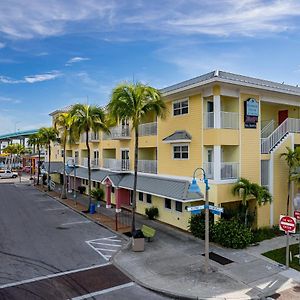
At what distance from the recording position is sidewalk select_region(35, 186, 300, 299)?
40.0 feet

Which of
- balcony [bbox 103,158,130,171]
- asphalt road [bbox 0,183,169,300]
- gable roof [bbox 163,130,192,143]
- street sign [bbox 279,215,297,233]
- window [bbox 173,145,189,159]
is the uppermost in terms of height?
gable roof [bbox 163,130,192,143]

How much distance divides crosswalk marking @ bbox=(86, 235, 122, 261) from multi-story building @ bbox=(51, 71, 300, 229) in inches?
160

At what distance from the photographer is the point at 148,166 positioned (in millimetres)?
25047

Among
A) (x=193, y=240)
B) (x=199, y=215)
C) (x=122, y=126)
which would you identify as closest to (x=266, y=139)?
(x=199, y=215)

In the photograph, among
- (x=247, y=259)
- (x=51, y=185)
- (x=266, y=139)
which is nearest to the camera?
(x=247, y=259)

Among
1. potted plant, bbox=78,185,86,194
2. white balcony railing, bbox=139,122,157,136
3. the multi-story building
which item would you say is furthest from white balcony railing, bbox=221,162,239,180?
potted plant, bbox=78,185,86,194

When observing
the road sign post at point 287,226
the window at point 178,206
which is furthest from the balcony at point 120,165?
the road sign post at point 287,226

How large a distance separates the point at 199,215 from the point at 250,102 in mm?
7770

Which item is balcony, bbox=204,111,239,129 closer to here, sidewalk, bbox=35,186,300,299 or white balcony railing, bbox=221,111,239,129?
white balcony railing, bbox=221,111,239,129

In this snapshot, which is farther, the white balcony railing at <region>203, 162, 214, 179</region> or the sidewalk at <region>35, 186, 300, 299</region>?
the white balcony railing at <region>203, 162, 214, 179</region>

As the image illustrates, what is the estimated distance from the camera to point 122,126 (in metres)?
28.4

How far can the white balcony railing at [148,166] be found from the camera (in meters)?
24.4

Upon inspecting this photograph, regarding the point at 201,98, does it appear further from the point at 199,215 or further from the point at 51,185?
the point at 51,185

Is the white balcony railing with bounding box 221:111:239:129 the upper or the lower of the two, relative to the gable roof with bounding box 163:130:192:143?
upper
